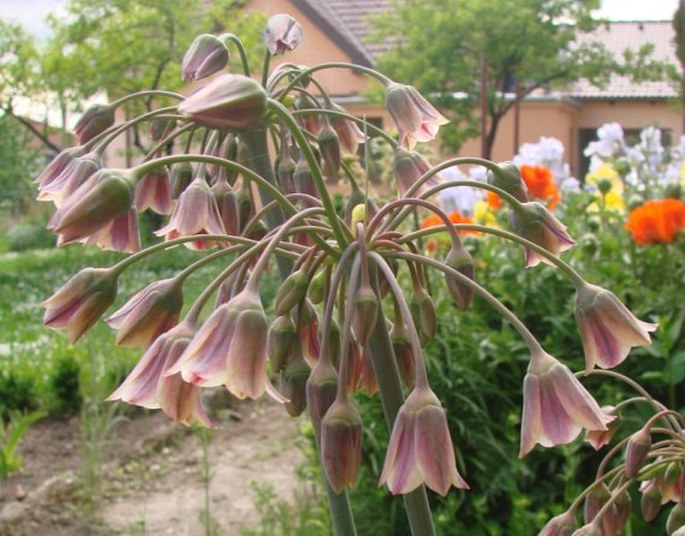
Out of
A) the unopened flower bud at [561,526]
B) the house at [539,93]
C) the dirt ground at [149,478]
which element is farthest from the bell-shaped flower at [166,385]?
the house at [539,93]

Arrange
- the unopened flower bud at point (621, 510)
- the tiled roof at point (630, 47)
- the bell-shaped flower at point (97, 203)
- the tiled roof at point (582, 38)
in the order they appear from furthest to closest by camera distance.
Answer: the tiled roof at point (630, 47)
the tiled roof at point (582, 38)
the unopened flower bud at point (621, 510)
the bell-shaped flower at point (97, 203)

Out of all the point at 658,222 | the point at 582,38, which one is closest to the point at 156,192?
the point at 658,222

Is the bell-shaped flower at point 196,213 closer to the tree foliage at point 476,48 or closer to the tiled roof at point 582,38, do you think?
the tiled roof at point 582,38

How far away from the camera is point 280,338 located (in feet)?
3.25

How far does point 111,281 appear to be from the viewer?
1.03 metres

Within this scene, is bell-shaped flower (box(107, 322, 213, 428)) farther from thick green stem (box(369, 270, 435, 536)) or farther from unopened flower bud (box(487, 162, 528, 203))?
unopened flower bud (box(487, 162, 528, 203))

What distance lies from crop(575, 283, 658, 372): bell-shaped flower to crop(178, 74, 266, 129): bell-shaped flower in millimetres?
407

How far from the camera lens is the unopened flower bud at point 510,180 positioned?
3.60ft

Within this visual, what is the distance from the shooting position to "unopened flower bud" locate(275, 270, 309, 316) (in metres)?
0.95

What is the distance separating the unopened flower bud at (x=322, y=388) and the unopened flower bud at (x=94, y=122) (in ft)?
1.62

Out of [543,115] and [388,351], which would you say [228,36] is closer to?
[388,351]

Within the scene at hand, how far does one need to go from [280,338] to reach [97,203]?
220 millimetres

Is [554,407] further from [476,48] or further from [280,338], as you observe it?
[476,48]

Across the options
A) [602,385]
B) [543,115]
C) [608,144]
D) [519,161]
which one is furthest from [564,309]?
[543,115]
